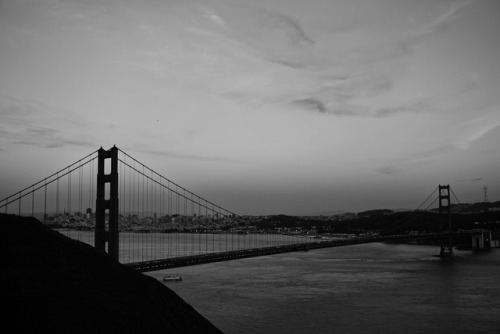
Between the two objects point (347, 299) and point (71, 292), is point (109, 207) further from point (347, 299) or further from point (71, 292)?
point (347, 299)

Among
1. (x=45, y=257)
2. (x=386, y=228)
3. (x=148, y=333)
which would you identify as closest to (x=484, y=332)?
(x=148, y=333)

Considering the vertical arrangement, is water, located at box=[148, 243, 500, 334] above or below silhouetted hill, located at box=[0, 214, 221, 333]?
below

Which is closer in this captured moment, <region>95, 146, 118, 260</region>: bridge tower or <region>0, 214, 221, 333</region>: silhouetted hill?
<region>0, 214, 221, 333</region>: silhouetted hill

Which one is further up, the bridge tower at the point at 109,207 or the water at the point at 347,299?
the bridge tower at the point at 109,207

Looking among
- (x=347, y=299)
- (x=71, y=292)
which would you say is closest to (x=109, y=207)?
(x=71, y=292)

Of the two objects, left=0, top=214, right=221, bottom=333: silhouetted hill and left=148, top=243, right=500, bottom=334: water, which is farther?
left=148, top=243, right=500, bottom=334: water
